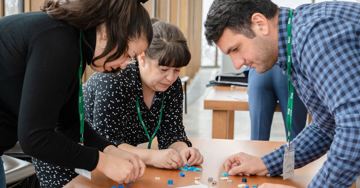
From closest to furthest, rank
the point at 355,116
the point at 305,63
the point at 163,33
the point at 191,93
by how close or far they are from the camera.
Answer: the point at 355,116 < the point at 305,63 < the point at 163,33 < the point at 191,93

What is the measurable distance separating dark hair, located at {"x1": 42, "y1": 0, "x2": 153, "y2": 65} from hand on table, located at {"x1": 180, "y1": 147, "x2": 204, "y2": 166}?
55cm

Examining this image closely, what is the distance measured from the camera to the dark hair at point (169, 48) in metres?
1.98

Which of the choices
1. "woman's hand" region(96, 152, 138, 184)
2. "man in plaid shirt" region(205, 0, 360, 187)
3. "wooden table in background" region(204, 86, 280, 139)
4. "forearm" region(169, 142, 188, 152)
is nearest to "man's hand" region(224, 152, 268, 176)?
"man in plaid shirt" region(205, 0, 360, 187)

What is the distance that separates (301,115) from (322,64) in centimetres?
167

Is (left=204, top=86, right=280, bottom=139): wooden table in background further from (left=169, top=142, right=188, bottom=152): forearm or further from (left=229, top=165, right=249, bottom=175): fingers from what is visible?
(left=229, top=165, right=249, bottom=175): fingers

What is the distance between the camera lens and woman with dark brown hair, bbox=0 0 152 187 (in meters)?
1.26

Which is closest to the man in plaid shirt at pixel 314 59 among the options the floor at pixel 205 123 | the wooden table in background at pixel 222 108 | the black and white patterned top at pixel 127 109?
the black and white patterned top at pixel 127 109

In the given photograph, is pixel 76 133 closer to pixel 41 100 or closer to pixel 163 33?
pixel 41 100

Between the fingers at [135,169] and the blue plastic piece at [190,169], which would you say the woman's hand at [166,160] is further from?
the fingers at [135,169]

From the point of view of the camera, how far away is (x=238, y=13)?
56.6 inches

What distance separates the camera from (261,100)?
2.98 meters

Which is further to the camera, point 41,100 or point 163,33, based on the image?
point 163,33

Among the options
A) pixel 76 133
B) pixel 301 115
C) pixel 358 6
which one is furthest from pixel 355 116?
pixel 301 115

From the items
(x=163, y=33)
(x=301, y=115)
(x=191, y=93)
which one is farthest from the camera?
(x=191, y=93)
